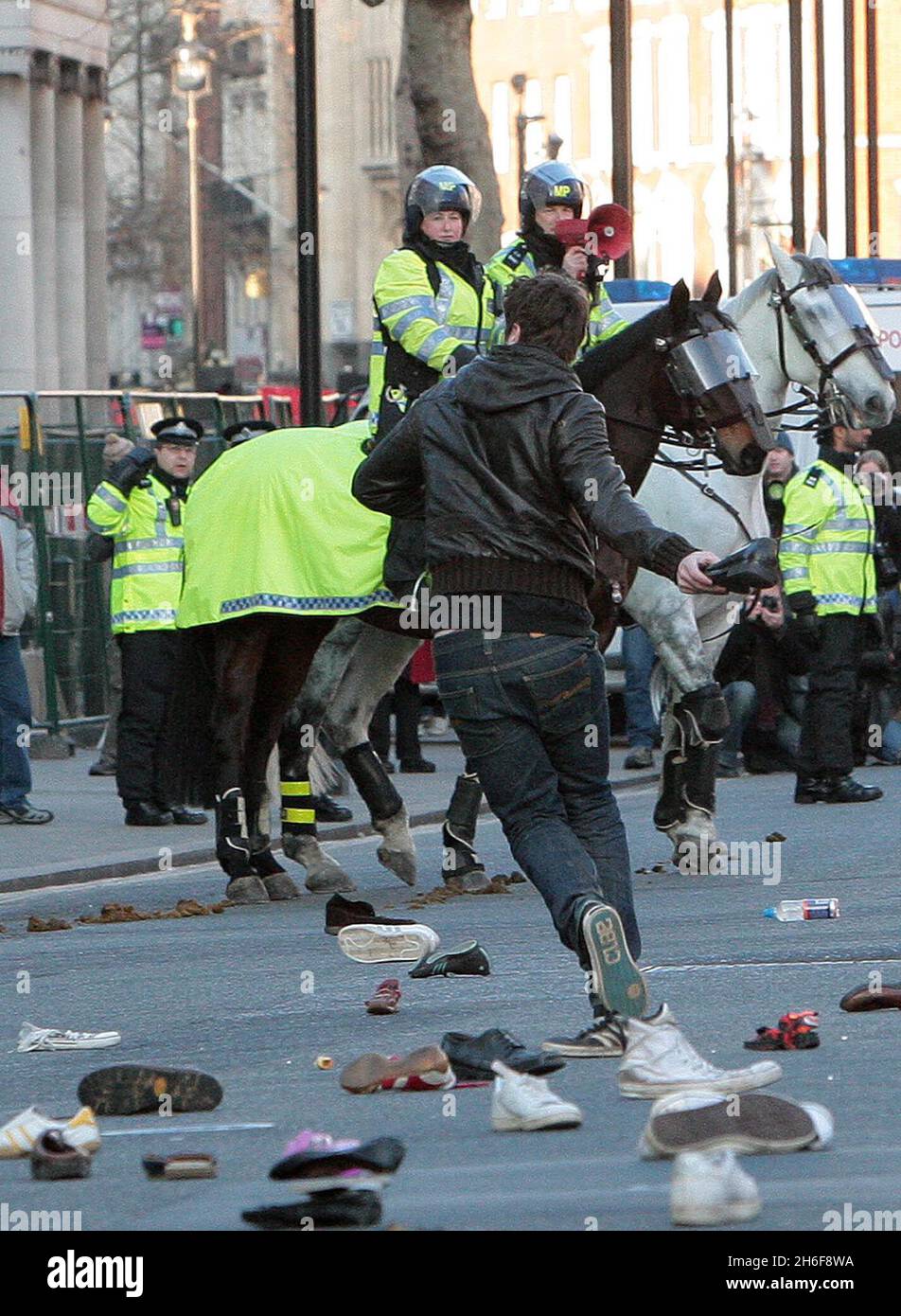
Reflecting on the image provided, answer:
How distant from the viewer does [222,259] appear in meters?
92.8

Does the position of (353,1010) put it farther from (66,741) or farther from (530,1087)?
(66,741)

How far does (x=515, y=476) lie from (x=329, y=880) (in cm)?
461

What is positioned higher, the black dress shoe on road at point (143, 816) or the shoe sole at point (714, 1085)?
the shoe sole at point (714, 1085)

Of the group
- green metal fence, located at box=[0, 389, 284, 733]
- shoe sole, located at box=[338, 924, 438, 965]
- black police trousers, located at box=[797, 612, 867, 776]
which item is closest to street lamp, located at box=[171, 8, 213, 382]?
green metal fence, located at box=[0, 389, 284, 733]

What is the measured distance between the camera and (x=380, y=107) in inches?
3413

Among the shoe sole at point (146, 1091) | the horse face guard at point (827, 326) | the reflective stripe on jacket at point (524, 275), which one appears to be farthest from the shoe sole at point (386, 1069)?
the horse face guard at point (827, 326)

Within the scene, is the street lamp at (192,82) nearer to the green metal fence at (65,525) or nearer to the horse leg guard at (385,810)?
the green metal fence at (65,525)

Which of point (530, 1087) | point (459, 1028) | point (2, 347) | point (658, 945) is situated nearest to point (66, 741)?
point (658, 945)

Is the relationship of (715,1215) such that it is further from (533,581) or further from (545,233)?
(545,233)

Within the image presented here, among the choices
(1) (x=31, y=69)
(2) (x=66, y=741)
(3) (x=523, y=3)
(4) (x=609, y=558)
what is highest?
(3) (x=523, y=3)

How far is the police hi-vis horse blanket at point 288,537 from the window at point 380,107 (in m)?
73.8

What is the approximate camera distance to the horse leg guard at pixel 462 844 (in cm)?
1230

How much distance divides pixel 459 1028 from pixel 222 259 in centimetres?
8550

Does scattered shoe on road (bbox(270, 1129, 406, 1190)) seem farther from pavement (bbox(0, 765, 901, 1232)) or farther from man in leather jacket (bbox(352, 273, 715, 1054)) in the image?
man in leather jacket (bbox(352, 273, 715, 1054))
